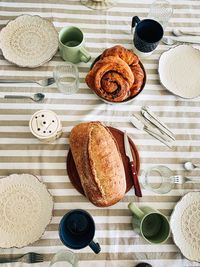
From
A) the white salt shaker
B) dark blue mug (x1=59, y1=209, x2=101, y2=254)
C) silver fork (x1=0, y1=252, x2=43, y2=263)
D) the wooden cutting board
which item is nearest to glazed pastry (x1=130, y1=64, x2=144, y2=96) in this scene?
the wooden cutting board

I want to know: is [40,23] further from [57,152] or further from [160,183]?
[160,183]

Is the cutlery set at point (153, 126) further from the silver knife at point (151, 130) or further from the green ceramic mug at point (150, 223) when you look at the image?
the green ceramic mug at point (150, 223)

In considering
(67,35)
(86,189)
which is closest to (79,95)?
(67,35)

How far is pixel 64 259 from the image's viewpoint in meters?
0.76

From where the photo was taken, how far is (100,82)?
807 mm

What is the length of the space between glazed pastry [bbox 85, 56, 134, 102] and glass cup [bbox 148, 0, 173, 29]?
0.29 m

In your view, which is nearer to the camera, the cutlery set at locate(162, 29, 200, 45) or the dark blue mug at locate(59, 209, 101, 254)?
the dark blue mug at locate(59, 209, 101, 254)

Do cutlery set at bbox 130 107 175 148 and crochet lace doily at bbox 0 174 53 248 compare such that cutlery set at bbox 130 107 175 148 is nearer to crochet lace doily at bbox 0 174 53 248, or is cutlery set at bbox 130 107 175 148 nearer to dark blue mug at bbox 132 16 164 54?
dark blue mug at bbox 132 16 164 54

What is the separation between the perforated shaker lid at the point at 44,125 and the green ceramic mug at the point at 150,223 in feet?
0.90

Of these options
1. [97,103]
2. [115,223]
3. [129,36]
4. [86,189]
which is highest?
[129,36]

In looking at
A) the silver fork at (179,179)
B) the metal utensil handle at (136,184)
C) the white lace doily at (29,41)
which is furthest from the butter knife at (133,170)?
the white lace doily at (29,41)

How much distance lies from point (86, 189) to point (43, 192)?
126 mm

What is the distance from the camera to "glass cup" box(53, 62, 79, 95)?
2.95 ft

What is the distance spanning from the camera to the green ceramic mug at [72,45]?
865 mm
